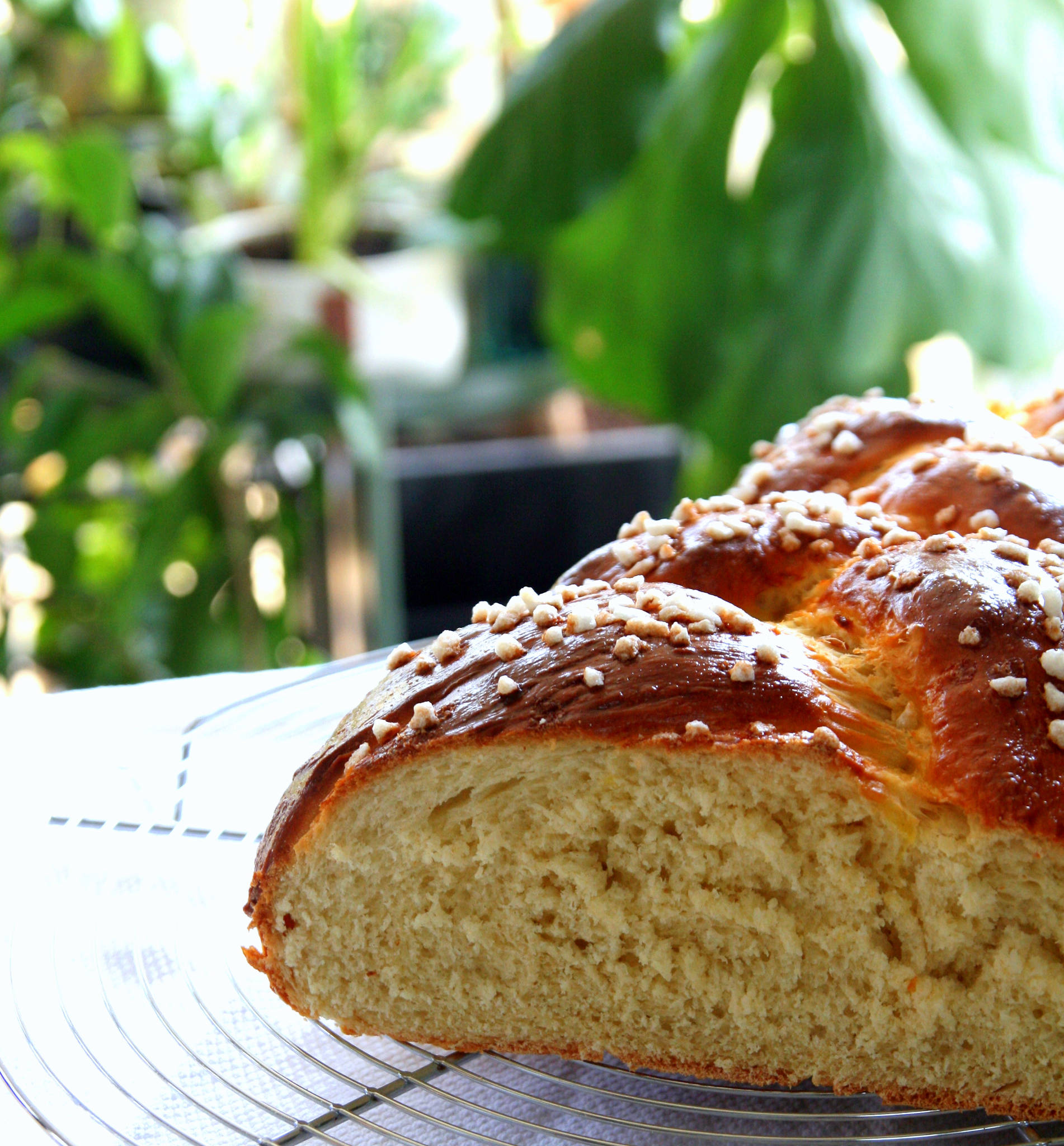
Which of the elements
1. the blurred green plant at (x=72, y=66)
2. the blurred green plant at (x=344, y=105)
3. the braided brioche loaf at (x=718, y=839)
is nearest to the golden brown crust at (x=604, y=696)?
the braided brioche loaf at (x=718, y=839)

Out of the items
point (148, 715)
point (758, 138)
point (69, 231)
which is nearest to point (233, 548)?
point (69, 231)

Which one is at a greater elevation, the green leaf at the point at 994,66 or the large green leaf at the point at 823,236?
the green leaf at the point at 994,66

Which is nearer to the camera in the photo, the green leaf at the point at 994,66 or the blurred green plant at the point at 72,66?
the green leaf at the point at 994,66

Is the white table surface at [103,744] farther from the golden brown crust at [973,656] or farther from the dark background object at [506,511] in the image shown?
the dark background object at [506,511]

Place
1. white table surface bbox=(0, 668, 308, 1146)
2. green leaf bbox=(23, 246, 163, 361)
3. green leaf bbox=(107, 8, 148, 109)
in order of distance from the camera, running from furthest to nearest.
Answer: green leaf bbox=(107, 8, 148, 109) < green leaf bbox=(23, 246, 163, 361) < white table surface bbox=(0, 668, 308, 1146)

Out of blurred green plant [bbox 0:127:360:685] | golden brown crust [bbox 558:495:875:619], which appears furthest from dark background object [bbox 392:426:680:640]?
golden brown crust [bbox 558:495:875:619]

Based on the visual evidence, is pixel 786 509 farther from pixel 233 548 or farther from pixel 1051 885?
pixel 233 548

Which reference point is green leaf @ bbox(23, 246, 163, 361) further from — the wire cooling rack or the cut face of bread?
the cut face of bread

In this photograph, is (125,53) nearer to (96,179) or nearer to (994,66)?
(96,179)

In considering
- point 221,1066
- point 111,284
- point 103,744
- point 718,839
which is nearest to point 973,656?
point 718,839
